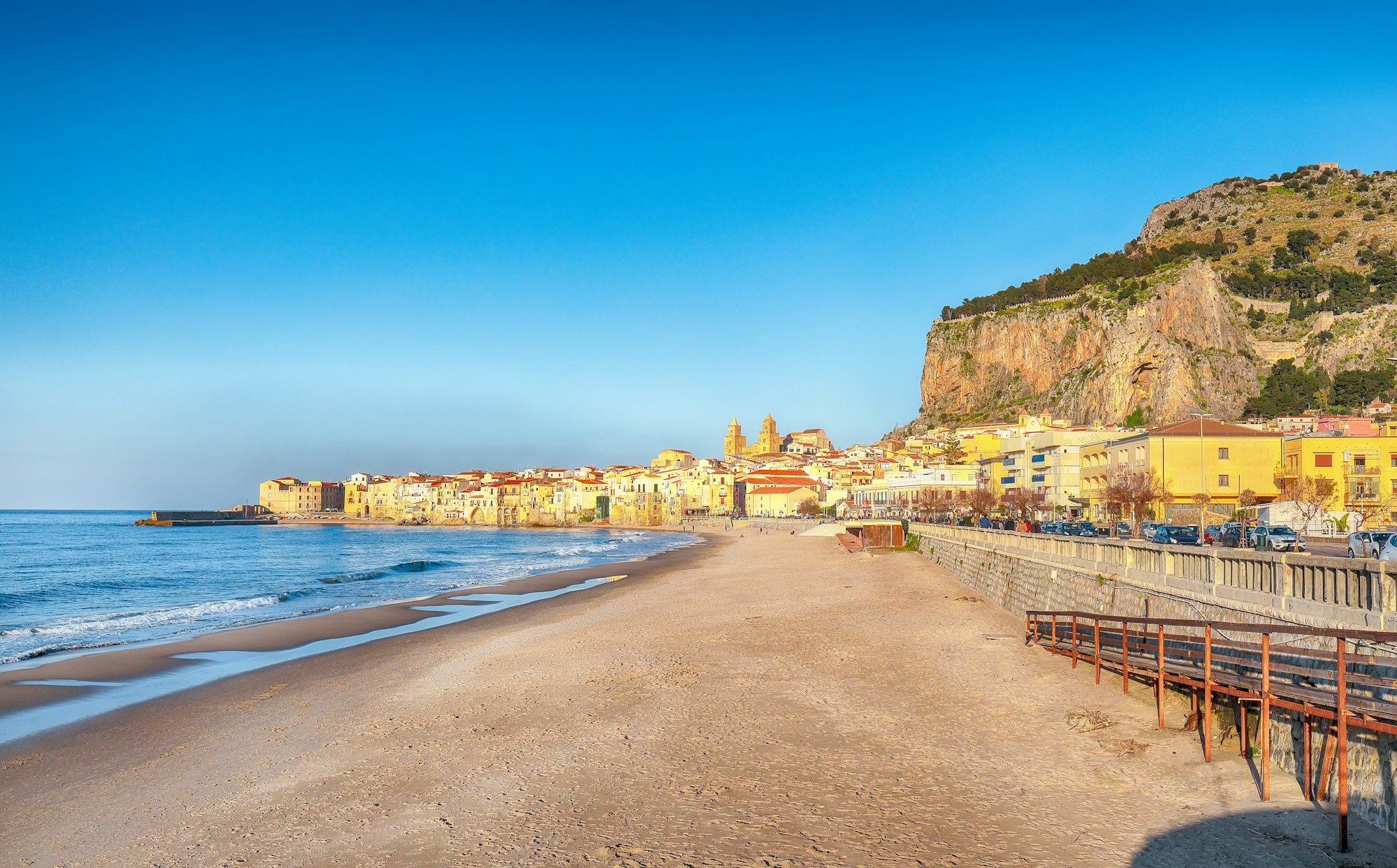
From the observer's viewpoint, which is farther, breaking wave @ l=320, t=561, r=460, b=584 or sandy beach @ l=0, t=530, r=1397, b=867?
breaking wave @ l=320, t=561, r=460, b=584

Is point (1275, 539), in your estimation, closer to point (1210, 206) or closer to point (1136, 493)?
point (1136, 493)

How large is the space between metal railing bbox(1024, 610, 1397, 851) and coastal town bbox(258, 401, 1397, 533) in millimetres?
23543

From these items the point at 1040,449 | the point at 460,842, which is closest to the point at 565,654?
the point at 460,842

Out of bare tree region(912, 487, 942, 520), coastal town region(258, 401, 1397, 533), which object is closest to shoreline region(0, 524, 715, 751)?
coastal town region(258, 401, 1397, 533)

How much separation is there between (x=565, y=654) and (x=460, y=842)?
35.8 ft

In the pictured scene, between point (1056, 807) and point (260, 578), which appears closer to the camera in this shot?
point (1056, 807)

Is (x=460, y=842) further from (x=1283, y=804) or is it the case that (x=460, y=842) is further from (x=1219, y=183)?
(x=1219, y=183)

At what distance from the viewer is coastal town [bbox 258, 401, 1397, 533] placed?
4725 cm

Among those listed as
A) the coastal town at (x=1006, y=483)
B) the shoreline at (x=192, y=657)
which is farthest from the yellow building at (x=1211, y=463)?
the shoreline at (x=192, y=657)

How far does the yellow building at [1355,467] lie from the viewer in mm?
44750

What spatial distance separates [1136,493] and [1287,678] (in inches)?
1587

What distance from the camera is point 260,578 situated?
47.1m

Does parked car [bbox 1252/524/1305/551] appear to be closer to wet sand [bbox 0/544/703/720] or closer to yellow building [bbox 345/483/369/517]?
wet sand [bbox 0/544/703/720]

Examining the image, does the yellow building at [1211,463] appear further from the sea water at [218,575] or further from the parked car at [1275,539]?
the sea water at [218,575]
